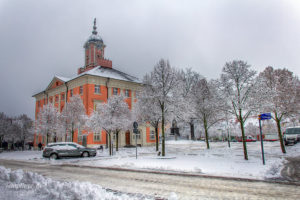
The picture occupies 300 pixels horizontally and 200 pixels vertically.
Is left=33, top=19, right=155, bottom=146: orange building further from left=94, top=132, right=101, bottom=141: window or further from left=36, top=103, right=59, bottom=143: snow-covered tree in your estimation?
left=36, top=103, right=59, bottom=143: snow-covered tree

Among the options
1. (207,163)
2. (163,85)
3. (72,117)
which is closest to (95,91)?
(72,117)

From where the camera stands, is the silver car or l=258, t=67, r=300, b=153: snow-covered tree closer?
l=258, t=67, r=300, b=153: snow-covered tree

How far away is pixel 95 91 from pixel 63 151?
17.0 m

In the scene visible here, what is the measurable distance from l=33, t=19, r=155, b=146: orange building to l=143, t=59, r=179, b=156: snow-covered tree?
1164 centimetres

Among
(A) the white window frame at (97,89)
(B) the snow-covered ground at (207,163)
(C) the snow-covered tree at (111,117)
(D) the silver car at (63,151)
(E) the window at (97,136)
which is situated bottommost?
(B) the snow-covered ground at (207,163)

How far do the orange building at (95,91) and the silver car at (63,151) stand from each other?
27.5ft

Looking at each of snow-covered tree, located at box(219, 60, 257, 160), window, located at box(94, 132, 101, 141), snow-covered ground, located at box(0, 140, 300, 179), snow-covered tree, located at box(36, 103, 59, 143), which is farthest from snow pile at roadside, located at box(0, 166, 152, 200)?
window, located at box(94, 132, 101, 141)

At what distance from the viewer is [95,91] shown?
36.6 m

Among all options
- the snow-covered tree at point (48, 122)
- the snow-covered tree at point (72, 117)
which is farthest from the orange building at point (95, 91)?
the snow-covered tree at point (48, 122)

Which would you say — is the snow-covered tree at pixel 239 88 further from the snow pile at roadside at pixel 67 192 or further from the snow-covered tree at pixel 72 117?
the snow-covered tree at pixel 72 117

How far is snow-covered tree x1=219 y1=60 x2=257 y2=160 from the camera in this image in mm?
15516

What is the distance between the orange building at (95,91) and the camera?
35500 millimetres

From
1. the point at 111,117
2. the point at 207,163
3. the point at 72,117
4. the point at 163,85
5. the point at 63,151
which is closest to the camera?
the point at 207,163

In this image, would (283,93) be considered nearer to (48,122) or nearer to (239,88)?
(239,88)
